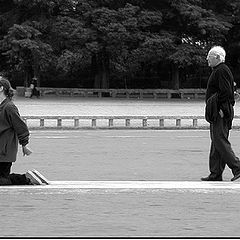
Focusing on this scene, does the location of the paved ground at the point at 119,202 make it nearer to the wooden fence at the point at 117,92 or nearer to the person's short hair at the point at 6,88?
the person's short hair at the point at 6,88

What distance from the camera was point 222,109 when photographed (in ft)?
36.5

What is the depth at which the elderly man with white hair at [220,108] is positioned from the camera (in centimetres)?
1108

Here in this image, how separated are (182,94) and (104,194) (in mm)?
44152

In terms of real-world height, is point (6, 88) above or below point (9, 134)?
above

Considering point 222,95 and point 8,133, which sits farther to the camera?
point 222,95

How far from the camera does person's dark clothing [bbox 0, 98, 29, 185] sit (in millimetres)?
10336

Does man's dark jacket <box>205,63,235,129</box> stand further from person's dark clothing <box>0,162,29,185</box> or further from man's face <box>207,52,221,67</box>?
person's dark clothing <box>0,162,29,185</box>

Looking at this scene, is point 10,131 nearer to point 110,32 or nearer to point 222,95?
point 222,95

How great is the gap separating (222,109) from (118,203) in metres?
2.54

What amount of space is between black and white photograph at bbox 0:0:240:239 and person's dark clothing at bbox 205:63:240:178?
0.02 metres

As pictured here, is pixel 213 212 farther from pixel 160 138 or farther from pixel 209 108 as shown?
pixel 160 138

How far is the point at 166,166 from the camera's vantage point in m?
14.6

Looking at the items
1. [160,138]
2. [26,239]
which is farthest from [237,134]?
[26,239]

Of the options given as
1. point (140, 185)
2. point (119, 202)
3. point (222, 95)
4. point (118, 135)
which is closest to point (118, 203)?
point (119, 202)
